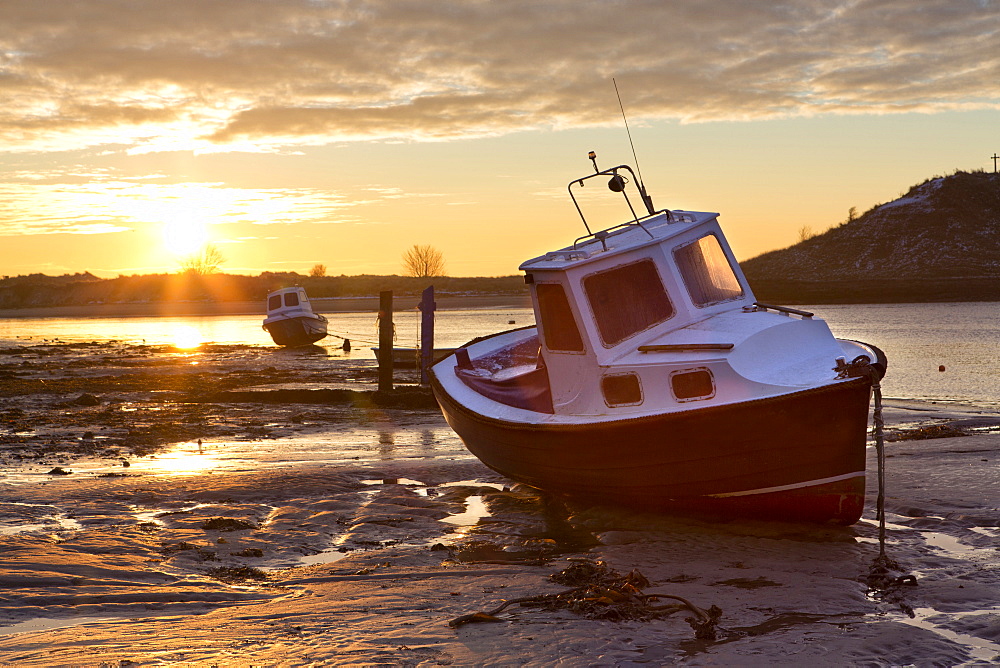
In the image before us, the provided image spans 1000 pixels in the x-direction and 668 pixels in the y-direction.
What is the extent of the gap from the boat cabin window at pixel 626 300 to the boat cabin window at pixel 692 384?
92 cm

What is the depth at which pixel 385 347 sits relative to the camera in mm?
23141

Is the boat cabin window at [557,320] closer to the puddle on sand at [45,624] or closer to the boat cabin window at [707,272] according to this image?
the boat cabin window at [707,272]

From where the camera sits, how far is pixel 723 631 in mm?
6664

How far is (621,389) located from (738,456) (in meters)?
1.44

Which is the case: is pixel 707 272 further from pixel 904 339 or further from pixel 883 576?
pixel 904 339

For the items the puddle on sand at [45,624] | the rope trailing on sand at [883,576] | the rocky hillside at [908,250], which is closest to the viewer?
the puddle on sand at [45,624]

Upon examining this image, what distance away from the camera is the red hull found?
880 cm

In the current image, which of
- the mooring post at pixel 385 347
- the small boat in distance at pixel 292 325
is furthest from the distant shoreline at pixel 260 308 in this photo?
the mooring post at pixel 385 347

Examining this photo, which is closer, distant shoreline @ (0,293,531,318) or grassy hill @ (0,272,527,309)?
distant shoreline @ (0,293,531,318)

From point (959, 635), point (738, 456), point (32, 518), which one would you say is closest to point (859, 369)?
point (738, 456)

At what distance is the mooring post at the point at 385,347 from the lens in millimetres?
22725

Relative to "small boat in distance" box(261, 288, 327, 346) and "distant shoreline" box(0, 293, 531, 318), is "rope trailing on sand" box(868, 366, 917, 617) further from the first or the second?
"distant shoreline" box(0, 293, 531, 318)

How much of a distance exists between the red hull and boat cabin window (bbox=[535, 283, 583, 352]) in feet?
3.26

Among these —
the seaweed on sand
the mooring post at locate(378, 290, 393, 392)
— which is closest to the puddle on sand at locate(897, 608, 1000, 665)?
the seaweed on sand
